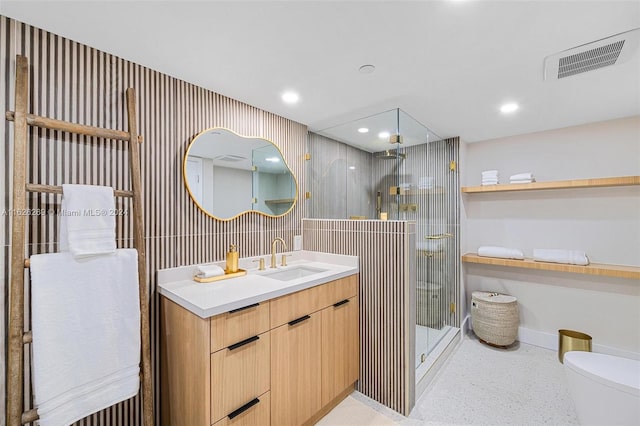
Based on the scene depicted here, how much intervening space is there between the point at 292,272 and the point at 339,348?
2.16 feet

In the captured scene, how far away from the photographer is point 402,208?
6.61 feet

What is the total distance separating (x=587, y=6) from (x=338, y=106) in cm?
140

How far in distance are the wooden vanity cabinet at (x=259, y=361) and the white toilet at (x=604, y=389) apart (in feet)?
4.65

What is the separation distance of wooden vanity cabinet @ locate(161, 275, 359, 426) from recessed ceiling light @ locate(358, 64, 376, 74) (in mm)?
1353

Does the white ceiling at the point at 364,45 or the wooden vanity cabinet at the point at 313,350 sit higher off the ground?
the white ceiling at the point at 364,45

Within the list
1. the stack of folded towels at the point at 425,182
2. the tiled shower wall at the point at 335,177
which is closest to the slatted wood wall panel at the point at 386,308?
the tiled shower wall at the point at 335,177

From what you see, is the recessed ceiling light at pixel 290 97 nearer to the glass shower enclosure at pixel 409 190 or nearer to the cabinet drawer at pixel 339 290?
the glass shower enclosure at pixel 409 190

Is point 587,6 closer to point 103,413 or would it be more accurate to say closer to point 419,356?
point 419,356

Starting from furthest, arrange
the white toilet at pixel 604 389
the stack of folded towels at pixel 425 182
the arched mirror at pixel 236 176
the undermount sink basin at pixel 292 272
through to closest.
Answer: the stack of folded towels at pixel 425 182 < the undermount sink basin at pixel 292 272 < the arched mirror at pixel 236 176 < the white toilet at pixel 604 389

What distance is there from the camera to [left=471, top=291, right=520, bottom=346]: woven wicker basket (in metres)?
2.66

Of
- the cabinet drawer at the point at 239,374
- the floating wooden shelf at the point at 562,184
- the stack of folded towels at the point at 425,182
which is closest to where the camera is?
the cabinet drawer at the point at 239,374

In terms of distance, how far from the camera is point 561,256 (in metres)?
2.55

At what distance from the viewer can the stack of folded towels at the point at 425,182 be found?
7.81ft

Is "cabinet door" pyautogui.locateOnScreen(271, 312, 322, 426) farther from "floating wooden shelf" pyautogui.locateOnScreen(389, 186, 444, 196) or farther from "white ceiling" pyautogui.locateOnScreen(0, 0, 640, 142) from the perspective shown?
"white ceiling" pyautogui.locateOnScreen(0, 0, 640, 142)
